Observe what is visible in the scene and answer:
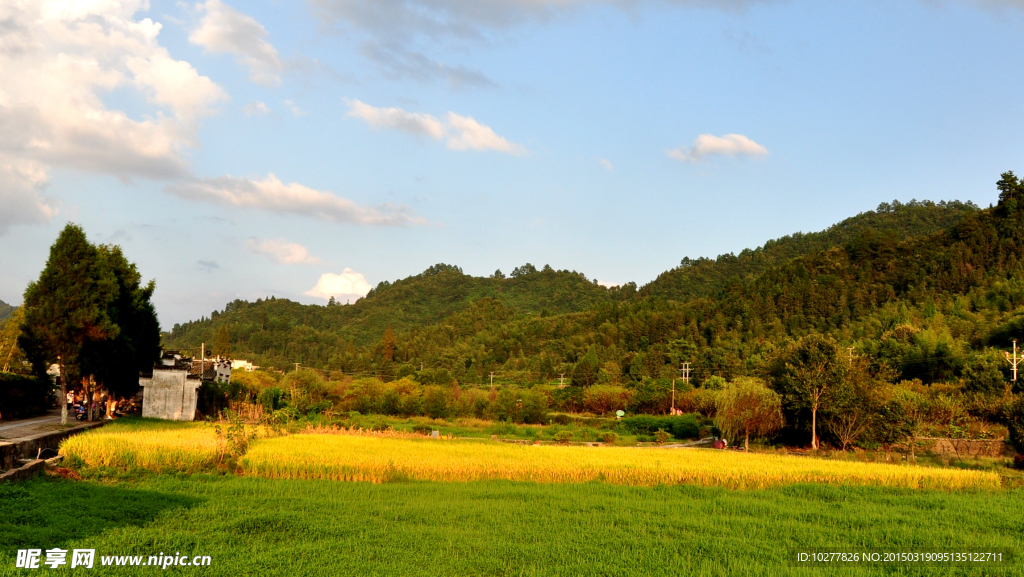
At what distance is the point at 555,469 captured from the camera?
17234mm

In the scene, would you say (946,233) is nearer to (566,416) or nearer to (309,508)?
(566,416)

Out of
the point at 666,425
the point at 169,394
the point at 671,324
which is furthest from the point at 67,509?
the point at 671,324

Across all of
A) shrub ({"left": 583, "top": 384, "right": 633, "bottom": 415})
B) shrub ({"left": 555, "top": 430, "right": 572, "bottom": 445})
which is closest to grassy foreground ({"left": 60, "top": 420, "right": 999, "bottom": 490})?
shrub ({"left": 555, "top": 430, "right": 572, "bottom": 445})

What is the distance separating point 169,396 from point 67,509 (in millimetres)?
20755

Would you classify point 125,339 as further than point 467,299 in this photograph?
No

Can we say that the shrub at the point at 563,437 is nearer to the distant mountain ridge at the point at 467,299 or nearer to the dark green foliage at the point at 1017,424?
the dark green foliage at the point at 1017,424

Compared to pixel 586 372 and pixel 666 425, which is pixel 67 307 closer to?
pixel 666 425

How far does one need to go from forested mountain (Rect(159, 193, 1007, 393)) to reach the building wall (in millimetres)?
28678

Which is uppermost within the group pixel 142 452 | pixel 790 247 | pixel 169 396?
pixel 790 247

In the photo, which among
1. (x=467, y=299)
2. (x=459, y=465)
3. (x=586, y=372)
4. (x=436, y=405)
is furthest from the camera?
(x=467, y=299)

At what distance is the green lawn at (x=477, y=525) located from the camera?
27.8 feet

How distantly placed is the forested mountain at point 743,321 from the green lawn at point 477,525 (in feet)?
80.4

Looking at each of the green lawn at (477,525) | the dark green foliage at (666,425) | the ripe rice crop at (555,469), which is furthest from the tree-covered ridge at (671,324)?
the green lawn at (477,525)

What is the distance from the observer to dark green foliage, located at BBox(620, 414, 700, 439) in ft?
135
